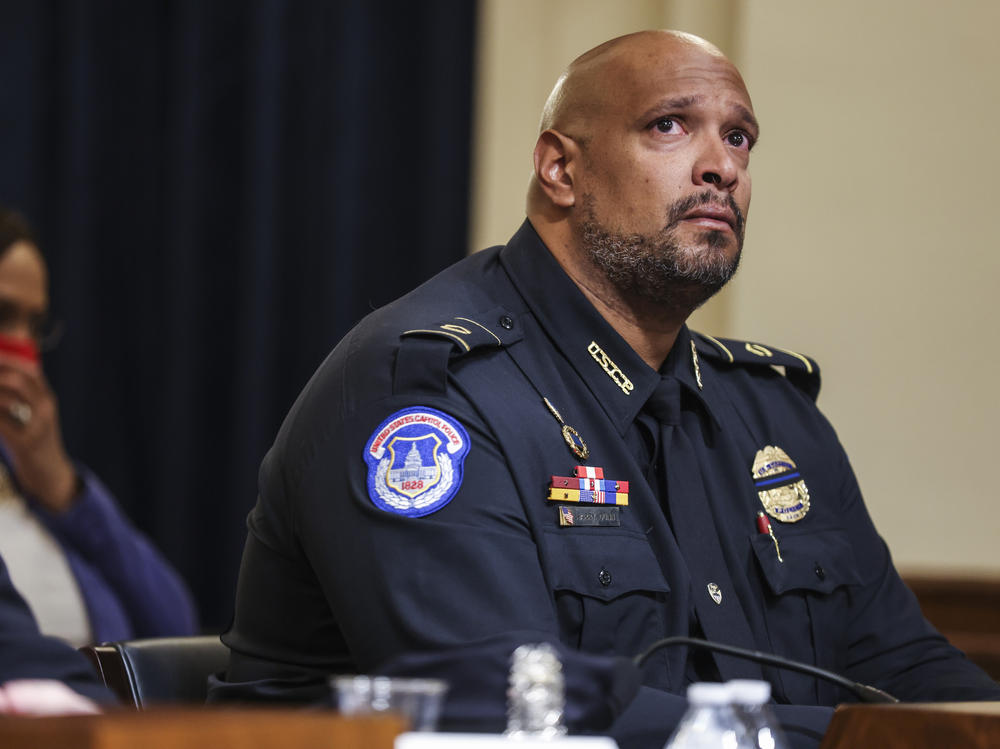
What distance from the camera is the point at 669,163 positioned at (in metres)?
1.73

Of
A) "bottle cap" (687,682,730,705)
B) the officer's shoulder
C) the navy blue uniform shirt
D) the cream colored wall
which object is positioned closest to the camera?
"bottle cap" (687,682,730,705)

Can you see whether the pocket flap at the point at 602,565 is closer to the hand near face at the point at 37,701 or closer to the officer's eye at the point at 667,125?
the officer's eye at the point at 667,125

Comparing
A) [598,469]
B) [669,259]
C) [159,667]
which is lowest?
[159,667]

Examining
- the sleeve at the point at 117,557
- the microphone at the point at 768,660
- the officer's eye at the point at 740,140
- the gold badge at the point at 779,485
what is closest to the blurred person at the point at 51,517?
the sleeve at the point at 117,557

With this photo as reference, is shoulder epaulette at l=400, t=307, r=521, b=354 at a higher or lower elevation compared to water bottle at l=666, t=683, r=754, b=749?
higher

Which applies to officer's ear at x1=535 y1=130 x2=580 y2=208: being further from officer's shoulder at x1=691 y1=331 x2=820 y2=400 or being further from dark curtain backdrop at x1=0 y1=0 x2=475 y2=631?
dark curtain backdrop at x1=0 y1=0 x2=475 y2=631

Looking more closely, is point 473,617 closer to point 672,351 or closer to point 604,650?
point 604,650

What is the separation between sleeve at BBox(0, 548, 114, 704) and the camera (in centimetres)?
104

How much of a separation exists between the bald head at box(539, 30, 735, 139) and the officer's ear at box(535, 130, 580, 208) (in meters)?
0.02

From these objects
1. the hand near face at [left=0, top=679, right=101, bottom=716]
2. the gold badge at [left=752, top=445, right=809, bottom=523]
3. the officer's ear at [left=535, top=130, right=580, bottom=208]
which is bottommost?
the hand near face at [left=0, top=679, right=101, bottom=716]

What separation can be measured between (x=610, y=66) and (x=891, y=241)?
1291mm

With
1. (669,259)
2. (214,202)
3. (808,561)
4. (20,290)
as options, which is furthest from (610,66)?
(214,202)

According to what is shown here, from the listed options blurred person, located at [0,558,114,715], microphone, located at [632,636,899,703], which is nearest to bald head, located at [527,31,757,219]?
microphone, located at [632,636,899,703]

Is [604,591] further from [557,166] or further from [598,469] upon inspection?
[557,166]
